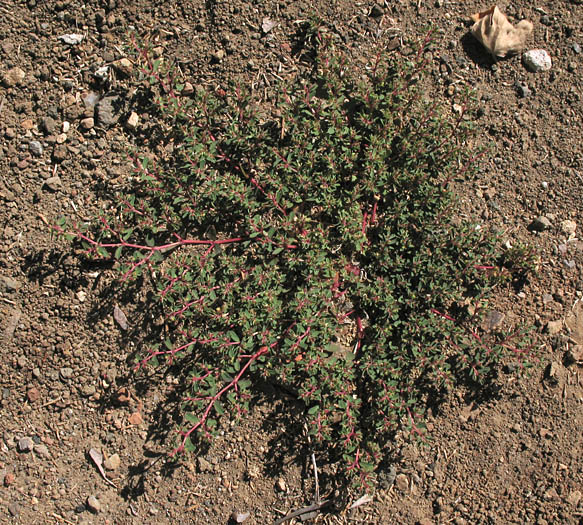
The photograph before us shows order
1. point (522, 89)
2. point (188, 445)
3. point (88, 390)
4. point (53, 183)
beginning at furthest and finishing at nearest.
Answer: point (522, 89)
point (53, 183)
point (88, 390)
point (188, 445)

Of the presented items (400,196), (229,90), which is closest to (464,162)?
(400,196)

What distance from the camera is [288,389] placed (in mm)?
3865

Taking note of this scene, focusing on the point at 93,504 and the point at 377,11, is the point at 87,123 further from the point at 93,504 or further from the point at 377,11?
the point at 93,504

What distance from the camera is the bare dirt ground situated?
386cm

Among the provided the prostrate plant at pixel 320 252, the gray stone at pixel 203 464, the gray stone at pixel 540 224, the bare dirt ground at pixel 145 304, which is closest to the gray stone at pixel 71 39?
the bare dirt ground at pixel 145 304

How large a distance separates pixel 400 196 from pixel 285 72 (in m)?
1.45

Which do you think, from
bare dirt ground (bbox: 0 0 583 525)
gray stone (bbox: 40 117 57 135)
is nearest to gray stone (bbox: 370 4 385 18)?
bare dirt ground (bbox: 0 0 583 525)

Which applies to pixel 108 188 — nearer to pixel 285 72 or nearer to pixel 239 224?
pixel 239 224

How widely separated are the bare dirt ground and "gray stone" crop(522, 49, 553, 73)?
0.20 feet

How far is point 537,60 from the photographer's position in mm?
4172

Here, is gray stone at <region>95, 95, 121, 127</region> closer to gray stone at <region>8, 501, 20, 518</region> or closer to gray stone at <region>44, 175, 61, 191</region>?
gray stone at <region>44, 175, 61, 191</region>

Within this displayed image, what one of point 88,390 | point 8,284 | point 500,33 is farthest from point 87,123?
point 500,33

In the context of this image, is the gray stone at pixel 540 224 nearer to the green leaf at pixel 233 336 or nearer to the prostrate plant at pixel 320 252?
the prostrate plant at pixel 320 252

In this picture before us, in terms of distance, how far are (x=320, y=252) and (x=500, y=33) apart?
94.9 inches
